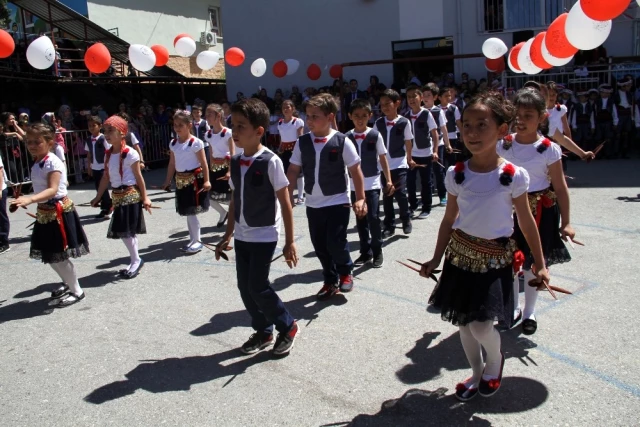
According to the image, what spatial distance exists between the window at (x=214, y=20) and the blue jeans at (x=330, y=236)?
2449 centimetres

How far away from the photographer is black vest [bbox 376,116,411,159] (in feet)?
23.8

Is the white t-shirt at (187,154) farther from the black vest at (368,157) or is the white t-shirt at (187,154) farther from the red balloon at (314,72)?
the red balloon at (314,72)

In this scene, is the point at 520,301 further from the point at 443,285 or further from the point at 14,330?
the point at 14,330

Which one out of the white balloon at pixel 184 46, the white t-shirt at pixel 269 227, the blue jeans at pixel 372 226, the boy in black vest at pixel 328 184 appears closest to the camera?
the white t-shirt at pixel 269 227

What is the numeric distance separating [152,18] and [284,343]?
23.3 m

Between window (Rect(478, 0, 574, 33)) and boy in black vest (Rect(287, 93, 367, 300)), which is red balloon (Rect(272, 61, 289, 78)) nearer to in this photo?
window (Rect(478, 0, 574, 33))

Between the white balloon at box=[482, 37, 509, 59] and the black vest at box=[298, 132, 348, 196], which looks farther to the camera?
the white balloon at box=[482, 37, 509, 59]

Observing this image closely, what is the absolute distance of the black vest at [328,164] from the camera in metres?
5.22

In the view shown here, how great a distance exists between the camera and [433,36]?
17.7 metres

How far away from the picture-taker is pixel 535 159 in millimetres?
4137

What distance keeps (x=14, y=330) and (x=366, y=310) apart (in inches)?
113

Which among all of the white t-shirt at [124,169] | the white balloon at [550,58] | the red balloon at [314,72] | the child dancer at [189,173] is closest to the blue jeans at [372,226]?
the child dancer at [189,173]

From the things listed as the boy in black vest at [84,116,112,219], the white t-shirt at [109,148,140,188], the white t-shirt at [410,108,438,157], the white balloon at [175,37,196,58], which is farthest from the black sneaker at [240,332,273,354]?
the white balloon at [175,37,196,58]

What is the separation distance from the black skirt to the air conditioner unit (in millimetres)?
22257
